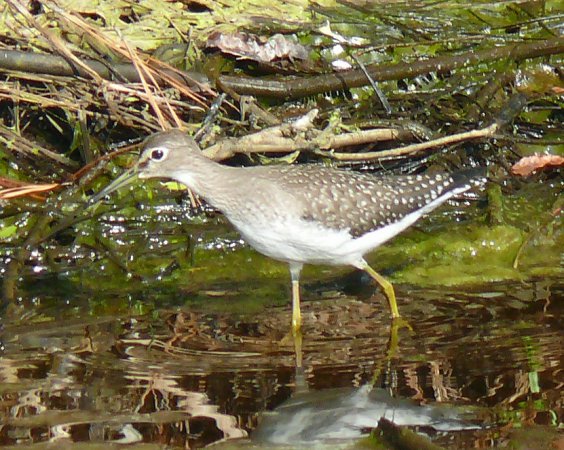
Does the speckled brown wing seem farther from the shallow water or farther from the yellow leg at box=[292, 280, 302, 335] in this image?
the shallow water

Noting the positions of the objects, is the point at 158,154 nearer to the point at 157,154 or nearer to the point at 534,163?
the point at 157,154

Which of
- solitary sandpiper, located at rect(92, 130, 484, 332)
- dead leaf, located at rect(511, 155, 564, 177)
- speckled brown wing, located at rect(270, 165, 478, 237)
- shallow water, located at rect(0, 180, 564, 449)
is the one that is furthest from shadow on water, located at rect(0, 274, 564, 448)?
dead leaf, located at rect(511, 155, 564, 177)

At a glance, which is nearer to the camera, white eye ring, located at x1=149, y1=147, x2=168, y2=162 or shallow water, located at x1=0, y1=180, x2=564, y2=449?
shallow water, located at x1=0, y1=180, x2=564, y2=449

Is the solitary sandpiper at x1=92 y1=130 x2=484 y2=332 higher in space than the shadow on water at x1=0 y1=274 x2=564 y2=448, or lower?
higher

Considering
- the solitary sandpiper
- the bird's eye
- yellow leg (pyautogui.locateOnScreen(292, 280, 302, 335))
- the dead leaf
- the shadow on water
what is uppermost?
the dead leaf

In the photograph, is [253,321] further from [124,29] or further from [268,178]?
[124,29]

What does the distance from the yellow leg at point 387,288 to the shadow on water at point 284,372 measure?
0.22 feet

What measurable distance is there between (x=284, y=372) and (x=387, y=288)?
1.25m

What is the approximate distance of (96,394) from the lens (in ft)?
16.9

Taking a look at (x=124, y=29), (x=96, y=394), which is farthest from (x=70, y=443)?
(x=124, y=29)

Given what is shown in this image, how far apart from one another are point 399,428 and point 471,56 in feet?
14.0

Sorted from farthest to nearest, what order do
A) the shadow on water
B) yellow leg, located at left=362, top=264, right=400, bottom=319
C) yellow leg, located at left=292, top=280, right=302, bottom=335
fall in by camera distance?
→ yellow leg, located at left=362, top=264, right=400, bottom=319
yellow leg, located at left=292, top=280, right=302, bottom=335
the shadow on water

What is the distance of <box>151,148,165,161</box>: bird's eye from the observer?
6007 millimetres

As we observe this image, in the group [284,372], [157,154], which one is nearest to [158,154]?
[157,154]
